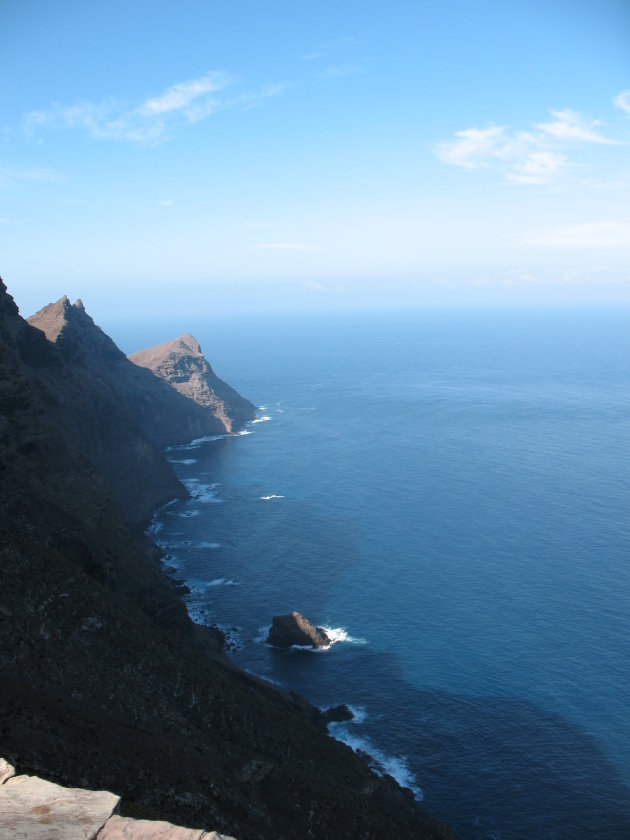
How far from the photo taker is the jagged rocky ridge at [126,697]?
38.1 metres

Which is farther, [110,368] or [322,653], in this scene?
[110,368]

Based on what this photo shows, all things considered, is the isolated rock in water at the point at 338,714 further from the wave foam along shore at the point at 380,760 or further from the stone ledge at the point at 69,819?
the stone ledge at the point at 69,819

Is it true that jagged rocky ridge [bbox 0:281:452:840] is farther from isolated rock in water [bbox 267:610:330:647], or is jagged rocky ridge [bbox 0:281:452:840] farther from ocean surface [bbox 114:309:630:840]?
ocean surface [bbox 114:309:630:840]

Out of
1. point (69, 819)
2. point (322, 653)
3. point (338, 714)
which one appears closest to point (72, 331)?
point (322, 653)

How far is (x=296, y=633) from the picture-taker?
283 ft

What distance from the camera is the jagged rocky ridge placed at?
1500 inches

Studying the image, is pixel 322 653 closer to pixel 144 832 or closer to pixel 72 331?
pixel 144 832

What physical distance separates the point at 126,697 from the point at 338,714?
32.5 metres

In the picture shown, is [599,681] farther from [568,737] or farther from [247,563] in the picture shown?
[247,563]

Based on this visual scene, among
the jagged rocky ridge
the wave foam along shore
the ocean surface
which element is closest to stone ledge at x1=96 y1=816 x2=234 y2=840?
the jagged rocky ridge

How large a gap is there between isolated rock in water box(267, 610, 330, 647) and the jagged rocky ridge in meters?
9.93

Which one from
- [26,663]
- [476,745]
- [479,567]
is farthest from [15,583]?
[479,567]

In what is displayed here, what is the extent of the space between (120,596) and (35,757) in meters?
25.2

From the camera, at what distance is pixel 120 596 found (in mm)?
59188
